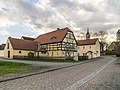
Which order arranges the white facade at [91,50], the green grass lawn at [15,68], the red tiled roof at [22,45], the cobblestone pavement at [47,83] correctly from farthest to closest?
1. the white facade at [91,50]
2. the red tiled roof at [22,45]
3. the green grass lawn at [15,68]
4. the cobblestone pavement at [47,83]

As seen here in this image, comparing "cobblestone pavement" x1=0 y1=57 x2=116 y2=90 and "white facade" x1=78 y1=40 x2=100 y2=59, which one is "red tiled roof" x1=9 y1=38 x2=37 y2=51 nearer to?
"white facade" x1=78 y1=40 x2=100 y2=59

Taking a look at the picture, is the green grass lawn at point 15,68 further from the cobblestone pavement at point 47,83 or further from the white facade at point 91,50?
the white facade at point 91,50

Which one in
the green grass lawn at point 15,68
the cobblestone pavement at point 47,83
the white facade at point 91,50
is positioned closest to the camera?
→ the cobblestone pavement at point 47,83

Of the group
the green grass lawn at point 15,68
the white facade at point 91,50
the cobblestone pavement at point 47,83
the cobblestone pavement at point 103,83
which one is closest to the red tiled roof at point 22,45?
the white facade at point 91,50

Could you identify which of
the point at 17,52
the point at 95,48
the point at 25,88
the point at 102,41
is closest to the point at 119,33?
the point at 102,41

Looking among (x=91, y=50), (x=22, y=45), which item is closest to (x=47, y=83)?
(x=22, y=45)

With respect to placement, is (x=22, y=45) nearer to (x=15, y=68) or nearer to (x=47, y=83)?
(x=15, y=68)

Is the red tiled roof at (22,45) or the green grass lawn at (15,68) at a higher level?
the red tiled roof at (22,45)

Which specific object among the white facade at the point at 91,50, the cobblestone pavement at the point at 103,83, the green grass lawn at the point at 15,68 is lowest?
the cobblestone pavement at the point at 103,83

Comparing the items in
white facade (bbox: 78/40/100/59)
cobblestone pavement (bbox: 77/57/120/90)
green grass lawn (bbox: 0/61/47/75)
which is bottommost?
cobblestone pavement (bbox: 77/57/120/90)

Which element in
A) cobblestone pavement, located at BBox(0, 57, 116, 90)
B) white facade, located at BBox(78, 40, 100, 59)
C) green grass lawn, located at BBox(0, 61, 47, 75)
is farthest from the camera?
white facade, located at BBox(78, 40, 100, 59)

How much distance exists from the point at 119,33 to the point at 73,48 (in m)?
40.3

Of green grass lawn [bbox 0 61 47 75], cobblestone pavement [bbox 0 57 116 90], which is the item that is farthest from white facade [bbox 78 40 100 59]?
cobblestone pavement [bbox 0 57 116 90]

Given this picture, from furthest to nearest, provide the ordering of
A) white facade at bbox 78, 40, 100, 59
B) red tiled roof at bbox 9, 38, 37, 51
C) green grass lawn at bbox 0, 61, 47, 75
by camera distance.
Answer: white facade at bbox 78, 40, 100, 59 → red tiled roof at bbox 9, 38, 37, 51 → green grass lawn at bbox 0, 61, 47, 75
